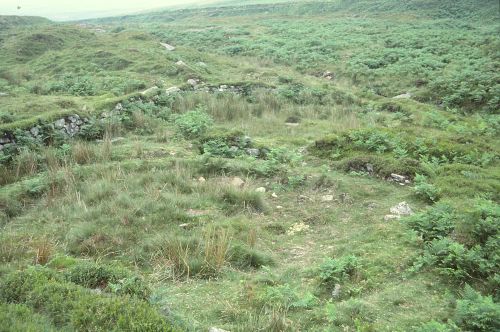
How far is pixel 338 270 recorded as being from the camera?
5.04 m

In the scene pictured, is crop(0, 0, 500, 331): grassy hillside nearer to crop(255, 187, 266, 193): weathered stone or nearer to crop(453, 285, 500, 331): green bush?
crop(453, 285, 500, 331): green bush

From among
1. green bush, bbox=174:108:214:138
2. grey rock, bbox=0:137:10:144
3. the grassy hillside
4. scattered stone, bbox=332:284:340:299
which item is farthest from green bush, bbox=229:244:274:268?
grey rock, bbox=0:137:10:144

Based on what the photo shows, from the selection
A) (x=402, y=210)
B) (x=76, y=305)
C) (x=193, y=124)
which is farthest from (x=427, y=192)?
(x=193, y=124)

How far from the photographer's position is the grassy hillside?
420 cm

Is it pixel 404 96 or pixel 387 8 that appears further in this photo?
pixel 387 8

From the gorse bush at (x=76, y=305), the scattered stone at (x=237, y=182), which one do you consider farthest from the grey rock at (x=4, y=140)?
the gorse bush at (x=76, y=305)

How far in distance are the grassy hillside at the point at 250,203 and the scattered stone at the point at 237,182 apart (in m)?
0.05

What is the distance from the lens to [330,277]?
505 cm

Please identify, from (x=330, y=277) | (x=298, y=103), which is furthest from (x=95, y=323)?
(x=298, y=103)

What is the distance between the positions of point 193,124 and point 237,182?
12.9 ft

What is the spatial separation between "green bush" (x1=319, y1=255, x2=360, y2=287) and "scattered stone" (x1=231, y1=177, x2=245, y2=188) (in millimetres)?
3148

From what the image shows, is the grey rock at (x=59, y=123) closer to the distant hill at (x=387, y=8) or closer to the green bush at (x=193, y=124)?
the green bush at (x=193, y=124)

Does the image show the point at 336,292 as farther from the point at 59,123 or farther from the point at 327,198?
the point at 59,123

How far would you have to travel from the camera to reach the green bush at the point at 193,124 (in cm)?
1139
